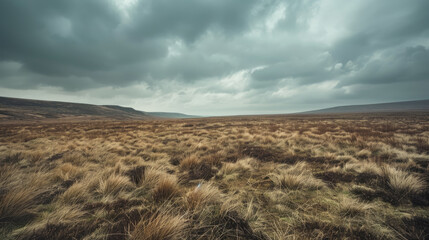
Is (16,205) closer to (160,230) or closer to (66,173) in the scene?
(66,173)

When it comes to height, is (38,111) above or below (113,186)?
above

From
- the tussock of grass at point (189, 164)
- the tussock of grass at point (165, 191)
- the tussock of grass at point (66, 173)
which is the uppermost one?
the tussock of grass at point (165, 191)

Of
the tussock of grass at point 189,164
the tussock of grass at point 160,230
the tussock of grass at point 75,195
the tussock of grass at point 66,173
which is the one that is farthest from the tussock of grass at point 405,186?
the tussock of grass at point 66,173

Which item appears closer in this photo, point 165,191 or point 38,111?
point 165,191

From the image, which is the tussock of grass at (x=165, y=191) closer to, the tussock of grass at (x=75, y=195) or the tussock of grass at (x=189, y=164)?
the tussock of grass at (x=75, y=195)

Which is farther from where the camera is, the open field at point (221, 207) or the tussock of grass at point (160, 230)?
the open field at point (221, 207)

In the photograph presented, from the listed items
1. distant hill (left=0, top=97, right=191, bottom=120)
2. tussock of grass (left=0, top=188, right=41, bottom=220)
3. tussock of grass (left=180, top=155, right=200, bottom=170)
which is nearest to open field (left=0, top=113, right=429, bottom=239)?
tussock of grass (left=0, top=188, right=41, bottom=220)

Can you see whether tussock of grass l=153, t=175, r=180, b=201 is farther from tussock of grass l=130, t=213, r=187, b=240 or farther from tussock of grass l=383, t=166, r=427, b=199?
tussock of grass l=383, t=166, r=427, b=199

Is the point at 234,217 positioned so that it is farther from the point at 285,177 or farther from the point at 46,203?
the point at 46,203

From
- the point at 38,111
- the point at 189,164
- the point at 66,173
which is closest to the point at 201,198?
the point at 189,164

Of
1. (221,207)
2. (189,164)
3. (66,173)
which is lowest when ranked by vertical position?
(189,164)

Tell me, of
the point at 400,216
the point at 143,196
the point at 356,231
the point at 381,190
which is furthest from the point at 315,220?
the point at 143,196

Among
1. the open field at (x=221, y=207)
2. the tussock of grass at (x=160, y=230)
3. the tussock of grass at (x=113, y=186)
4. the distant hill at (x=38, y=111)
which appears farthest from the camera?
the distant hill at (x=38, y=111)

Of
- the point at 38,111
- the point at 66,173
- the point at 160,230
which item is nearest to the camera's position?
the point at 160,230
